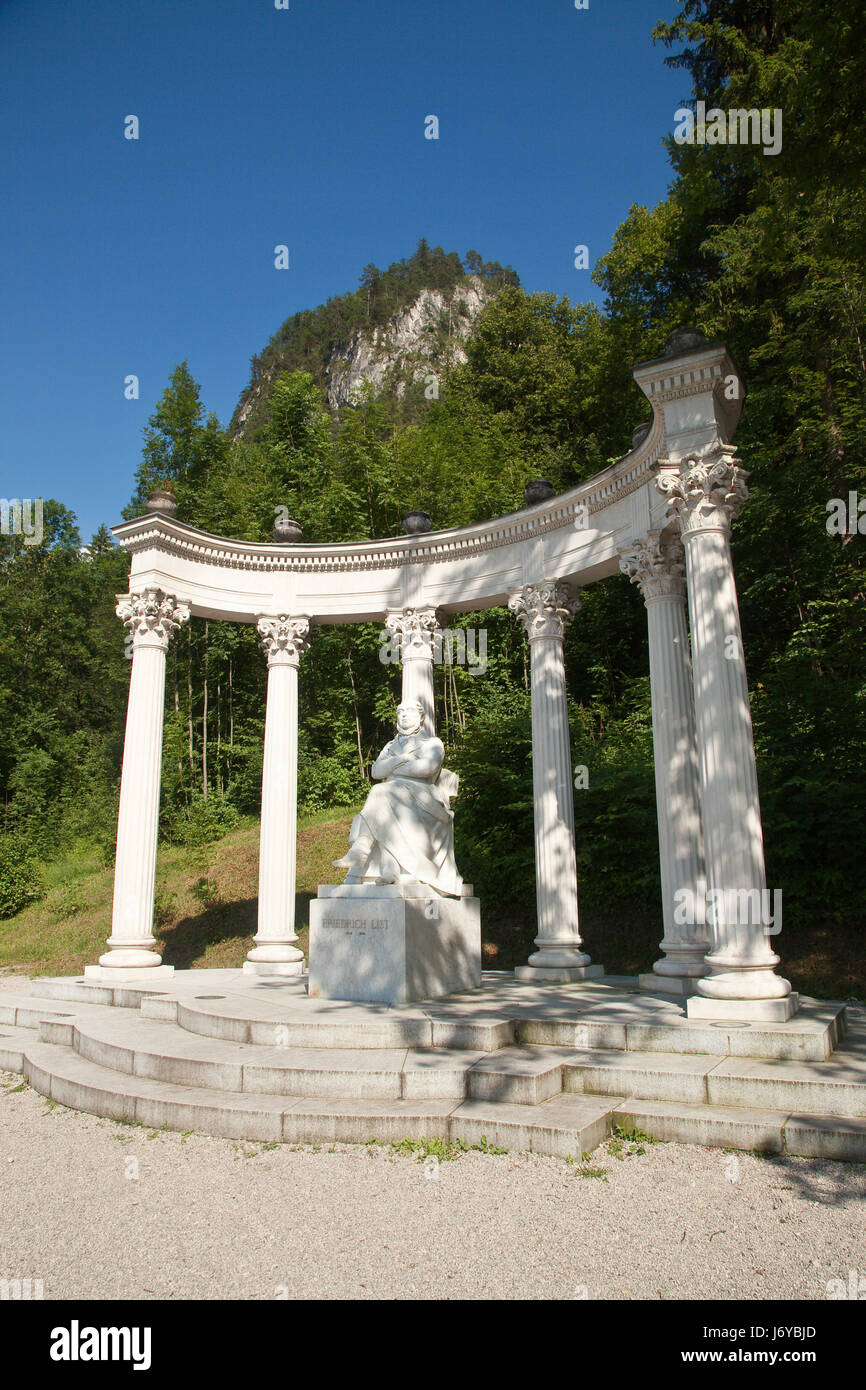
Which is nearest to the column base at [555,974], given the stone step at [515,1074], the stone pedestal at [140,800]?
the stone step at [515,1074]

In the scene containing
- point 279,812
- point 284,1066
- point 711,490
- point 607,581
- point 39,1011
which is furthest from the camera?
point 607,581

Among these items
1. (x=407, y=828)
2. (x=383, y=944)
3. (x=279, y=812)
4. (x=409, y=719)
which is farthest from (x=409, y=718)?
(x=279, y=812)

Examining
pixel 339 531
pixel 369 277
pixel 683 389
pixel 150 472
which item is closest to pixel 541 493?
pixel 683 389

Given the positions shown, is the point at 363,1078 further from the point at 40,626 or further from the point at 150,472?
the point at 40,626

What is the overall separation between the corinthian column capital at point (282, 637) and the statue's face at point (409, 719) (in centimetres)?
538

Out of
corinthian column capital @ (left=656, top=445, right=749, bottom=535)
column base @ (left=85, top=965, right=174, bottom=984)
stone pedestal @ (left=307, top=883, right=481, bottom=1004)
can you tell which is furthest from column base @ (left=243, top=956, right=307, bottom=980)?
corinthian column capital @ (left=656, top=445, right=749, bottom=535)

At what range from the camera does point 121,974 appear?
14.9 metres

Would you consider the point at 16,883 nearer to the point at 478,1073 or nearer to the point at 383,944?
the point at 383,944

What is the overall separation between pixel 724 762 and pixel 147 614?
11371 millimetres

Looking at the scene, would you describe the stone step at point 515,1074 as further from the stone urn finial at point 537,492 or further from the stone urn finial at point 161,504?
the stone urn finial at point 161,504

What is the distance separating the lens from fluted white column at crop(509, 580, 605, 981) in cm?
1453

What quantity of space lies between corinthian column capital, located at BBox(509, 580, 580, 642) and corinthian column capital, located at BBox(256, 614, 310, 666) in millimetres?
4991

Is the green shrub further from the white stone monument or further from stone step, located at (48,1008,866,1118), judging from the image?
stone step, located at (48,1008,866,1118)

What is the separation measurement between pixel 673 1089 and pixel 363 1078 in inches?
114
